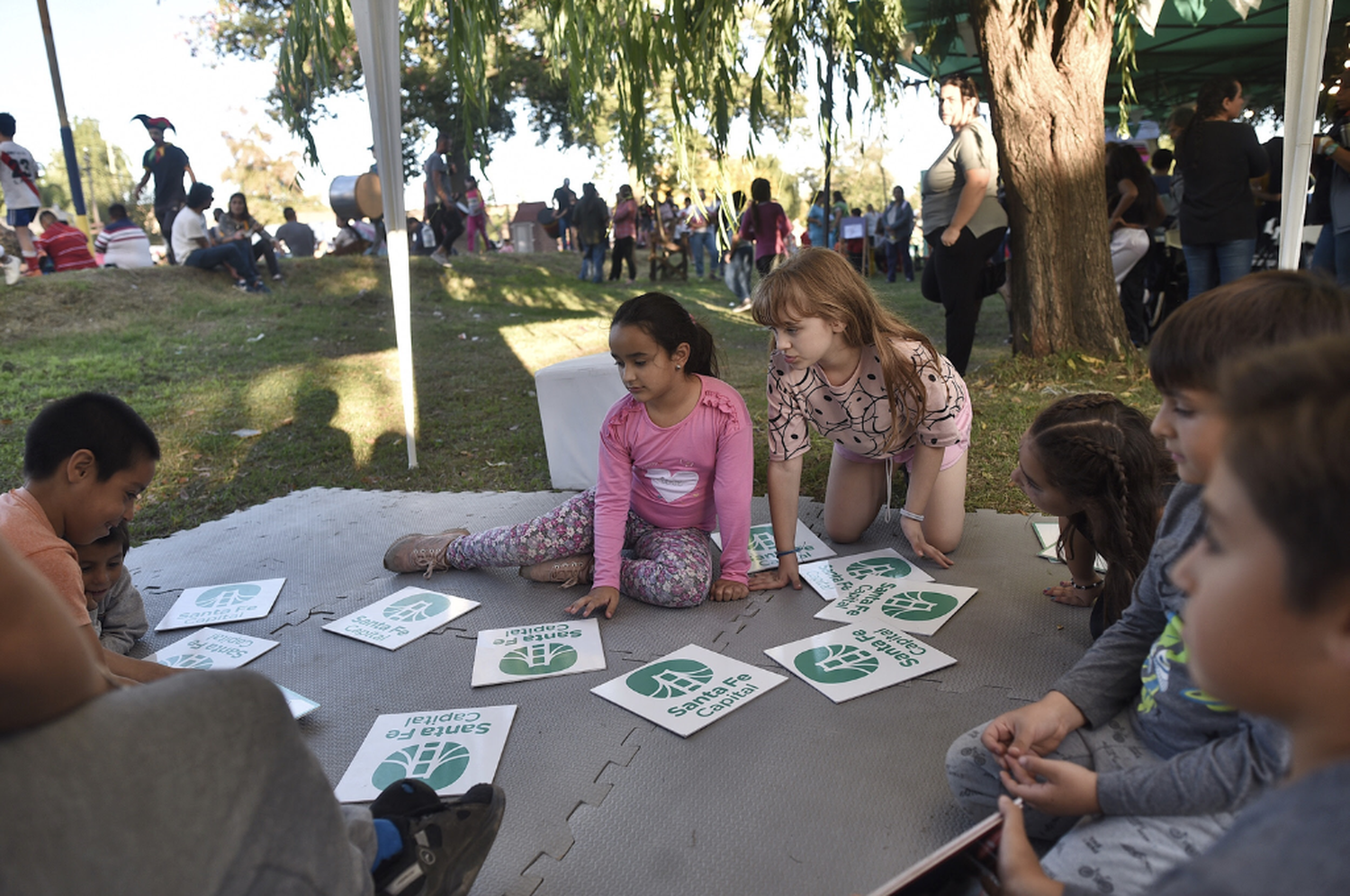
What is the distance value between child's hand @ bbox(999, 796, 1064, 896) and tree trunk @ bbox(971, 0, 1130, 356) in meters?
4.32

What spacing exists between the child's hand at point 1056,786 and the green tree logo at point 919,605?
3.23ft

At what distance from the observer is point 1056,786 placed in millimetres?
1223

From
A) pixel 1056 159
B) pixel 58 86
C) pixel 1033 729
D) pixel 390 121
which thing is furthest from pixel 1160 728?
pixel 58 86

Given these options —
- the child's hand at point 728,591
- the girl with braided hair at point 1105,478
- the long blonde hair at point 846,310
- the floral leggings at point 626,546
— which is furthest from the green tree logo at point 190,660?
the girl with braided hair at point 1105,478

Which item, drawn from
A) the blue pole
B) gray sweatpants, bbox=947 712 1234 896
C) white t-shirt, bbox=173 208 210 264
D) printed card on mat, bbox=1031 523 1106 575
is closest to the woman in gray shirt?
printed card on mat, bbox=1031 523 1106 575

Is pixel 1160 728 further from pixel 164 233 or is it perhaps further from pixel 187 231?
pixel 164 233

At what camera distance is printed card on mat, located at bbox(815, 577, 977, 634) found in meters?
2.25

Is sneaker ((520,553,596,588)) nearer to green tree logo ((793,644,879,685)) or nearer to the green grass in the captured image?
green tree logo ((793,644,879,685))

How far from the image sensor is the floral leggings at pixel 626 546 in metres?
2.37

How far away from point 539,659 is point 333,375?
4073 mm

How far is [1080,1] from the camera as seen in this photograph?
Answer: 4.42m

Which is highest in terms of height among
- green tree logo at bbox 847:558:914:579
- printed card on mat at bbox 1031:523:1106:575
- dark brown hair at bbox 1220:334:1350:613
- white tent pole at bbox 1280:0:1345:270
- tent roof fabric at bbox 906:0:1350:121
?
tent roof fabric at bbox 906:0:1350:121

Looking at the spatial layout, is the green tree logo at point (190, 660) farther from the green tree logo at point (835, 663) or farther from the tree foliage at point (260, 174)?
the tree foliage at point (260, 174)

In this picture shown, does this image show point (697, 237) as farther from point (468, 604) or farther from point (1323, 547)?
point (1323, 547)
